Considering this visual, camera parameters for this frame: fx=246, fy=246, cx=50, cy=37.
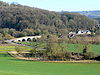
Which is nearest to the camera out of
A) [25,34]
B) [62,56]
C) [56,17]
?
[62,56]

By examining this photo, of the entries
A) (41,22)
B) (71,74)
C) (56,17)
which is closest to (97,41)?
(71,74)

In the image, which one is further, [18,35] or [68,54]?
[18,35]

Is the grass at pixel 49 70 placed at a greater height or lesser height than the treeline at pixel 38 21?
greater

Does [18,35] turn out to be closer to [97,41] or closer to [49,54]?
[97,41]

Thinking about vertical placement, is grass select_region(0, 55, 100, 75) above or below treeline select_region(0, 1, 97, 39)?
above

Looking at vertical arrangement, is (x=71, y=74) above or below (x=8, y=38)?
above

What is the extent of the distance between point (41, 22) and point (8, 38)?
152ft

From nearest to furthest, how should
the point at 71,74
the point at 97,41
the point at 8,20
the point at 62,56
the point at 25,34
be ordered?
the point at 71,74 → the point at 62,56 → the point at 97,41 → the point at 25,34 → the point at 8,20

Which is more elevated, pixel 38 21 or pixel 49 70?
pixel 49 70

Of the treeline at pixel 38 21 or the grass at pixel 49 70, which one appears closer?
the grass at pixel 49 70

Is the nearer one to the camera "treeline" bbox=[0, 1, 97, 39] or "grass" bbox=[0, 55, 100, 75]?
"grass" bbox=[0, 55, 100, 75]

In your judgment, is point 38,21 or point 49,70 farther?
point 38,21

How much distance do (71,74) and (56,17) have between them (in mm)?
123056

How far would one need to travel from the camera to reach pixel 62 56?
43.3m
